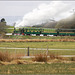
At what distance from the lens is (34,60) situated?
13430 mm

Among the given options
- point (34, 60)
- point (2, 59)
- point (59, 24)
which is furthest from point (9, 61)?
point (59, 24)

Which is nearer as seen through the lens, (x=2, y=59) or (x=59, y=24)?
(x=2, y=59)

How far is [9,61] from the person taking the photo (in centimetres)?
1315

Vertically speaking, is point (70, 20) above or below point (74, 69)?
above

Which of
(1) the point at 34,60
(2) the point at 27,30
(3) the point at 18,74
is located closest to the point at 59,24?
(2) the point at 27,30

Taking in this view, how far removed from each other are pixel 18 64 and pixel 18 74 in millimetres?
2621

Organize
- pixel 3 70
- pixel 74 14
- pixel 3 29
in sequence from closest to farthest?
pixel 3 70 → pixel 3 29 → pixel 74 14

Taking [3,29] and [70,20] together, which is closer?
[3,29]

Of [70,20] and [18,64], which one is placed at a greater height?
[70,20]

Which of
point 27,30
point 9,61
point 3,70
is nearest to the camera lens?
point 3,70

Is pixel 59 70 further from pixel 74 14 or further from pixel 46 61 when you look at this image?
pixel 74 14

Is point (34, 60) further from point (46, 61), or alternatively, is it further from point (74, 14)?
point (74, 14)

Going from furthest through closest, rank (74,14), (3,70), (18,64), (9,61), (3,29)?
(74,14), (3,29), (9,61), (18,64), (3,70)

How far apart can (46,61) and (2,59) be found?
2.66 metres
